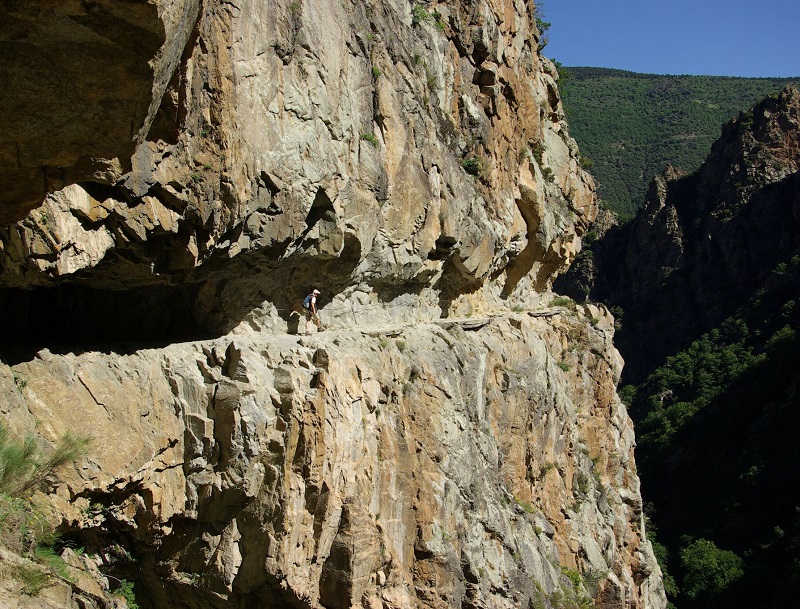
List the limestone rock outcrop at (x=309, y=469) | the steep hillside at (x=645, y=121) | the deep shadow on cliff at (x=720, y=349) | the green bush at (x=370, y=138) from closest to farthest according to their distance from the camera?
the limestone rock outcrop at (x=309, y=469), the green bush at (x=370, y=138), the deep shadow on cliff at (x=720, y=349), the steep hillside at (x=645, y=121)

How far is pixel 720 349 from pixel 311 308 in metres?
53.5

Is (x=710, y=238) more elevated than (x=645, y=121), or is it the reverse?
(x=645, y=121)

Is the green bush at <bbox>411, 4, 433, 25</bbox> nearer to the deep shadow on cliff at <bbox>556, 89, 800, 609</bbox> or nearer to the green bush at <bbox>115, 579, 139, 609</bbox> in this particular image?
the green bush at <bbox>115, 579, 139, 609</bbox>

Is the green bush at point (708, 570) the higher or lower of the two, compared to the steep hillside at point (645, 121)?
lower

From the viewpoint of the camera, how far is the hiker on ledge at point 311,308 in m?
11.6

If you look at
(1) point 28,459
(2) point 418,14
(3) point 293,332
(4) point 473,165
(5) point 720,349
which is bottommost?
(1) point 28,459

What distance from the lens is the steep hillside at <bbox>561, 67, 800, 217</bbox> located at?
92.2m

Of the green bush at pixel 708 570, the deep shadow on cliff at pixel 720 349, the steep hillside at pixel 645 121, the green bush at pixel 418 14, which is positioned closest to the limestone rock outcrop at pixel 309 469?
the green bush at pixel 418 14

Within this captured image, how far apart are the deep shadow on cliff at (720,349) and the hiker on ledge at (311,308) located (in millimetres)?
25587

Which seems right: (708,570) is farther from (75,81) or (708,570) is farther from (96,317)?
(75,81)

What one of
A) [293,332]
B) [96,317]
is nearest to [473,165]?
[293,332]

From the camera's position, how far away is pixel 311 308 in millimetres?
11641

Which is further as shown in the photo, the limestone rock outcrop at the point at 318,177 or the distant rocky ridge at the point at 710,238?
the distant rocky ridge at the point at 710,238

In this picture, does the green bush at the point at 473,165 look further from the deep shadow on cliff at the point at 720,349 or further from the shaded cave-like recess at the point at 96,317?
the deep shadow on cliff at the point at 720,349
